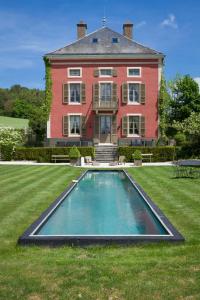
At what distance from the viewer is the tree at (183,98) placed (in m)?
42.9

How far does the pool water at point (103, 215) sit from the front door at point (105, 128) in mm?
17600

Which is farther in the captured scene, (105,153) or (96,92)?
(96,92)

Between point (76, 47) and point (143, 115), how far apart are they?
314 inches

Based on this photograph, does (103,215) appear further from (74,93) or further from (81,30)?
(81,30)

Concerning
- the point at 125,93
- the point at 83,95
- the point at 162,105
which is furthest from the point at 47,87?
the point at 162,105

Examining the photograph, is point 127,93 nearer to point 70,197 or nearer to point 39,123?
point 39,123

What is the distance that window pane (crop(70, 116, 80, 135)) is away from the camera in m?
33.9

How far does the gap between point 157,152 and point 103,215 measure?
759 inches

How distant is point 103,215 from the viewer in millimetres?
10344

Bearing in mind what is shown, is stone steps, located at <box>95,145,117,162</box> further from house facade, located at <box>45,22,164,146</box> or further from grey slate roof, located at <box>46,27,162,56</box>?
grey slate roof, located at <box>46,27,162,56</box>

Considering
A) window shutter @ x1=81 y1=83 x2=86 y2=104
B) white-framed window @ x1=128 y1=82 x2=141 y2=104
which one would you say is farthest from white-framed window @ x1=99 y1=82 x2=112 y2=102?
white-framed window @ x1=128 y1=82 x2=141 y2=104

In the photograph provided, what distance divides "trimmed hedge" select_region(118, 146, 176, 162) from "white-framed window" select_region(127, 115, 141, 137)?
14.6 ft

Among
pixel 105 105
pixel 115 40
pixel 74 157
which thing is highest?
pixel 115 40

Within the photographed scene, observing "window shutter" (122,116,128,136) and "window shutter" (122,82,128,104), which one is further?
"window shutter" (122,116,128,136)
